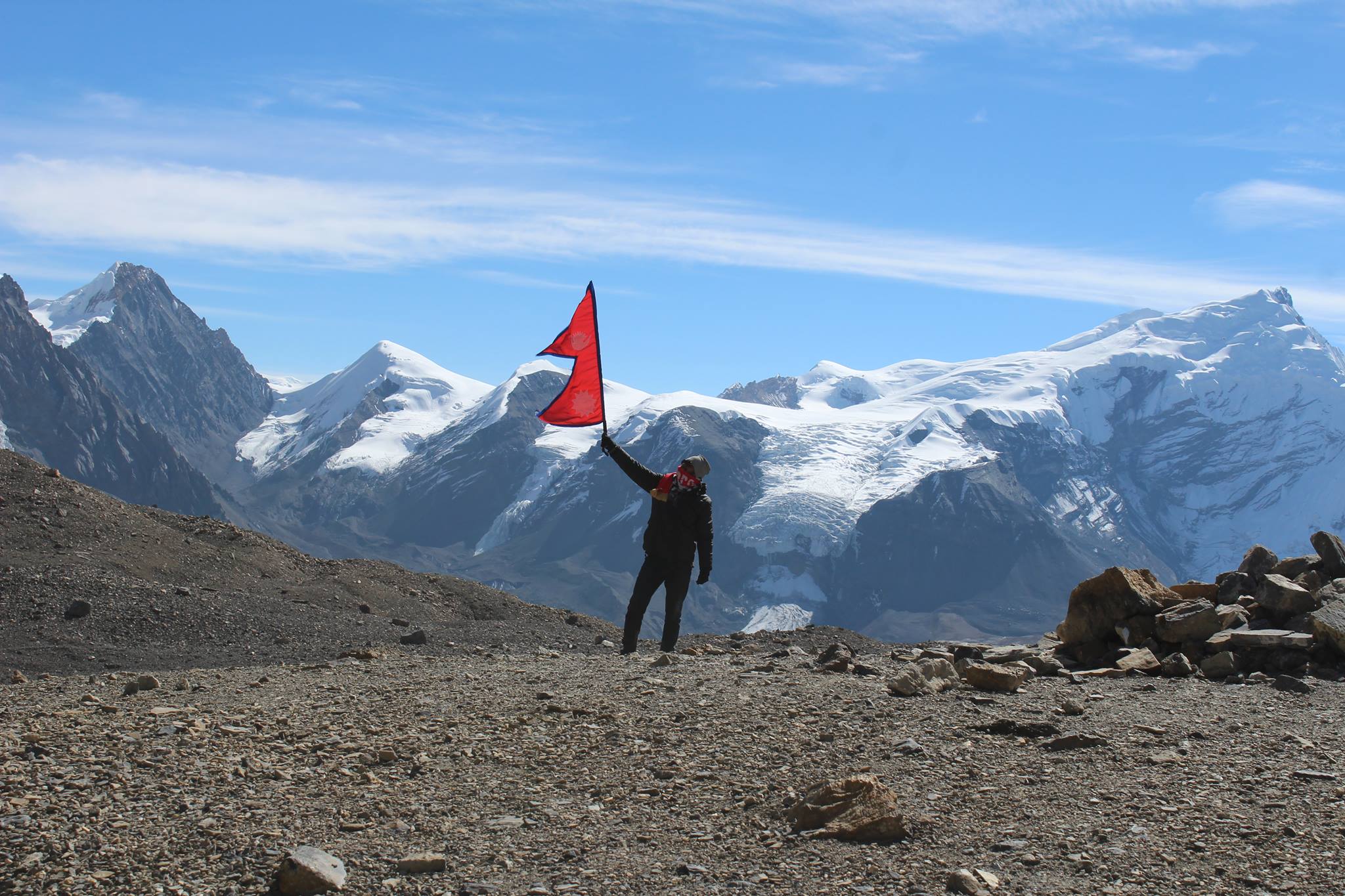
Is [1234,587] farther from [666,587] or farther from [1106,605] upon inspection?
[666,587]

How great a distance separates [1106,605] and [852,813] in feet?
31.0

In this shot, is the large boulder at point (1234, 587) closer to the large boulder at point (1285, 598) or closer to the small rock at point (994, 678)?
the large boulder at point (1285, 598)

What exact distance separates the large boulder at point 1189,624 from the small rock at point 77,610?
16.9 metres

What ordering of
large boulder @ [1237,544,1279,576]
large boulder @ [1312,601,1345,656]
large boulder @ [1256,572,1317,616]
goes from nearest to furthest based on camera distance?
large boulder @ [1312,601,1345,656] < large boulder @ [1256,572,1317,616] < large boulder @ [1237,544,1279,576]

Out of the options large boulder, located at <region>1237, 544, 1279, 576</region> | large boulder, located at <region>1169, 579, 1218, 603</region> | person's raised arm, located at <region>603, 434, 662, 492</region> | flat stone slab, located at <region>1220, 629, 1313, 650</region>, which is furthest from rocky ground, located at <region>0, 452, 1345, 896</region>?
person's raised arm, located at <region>603, 434, 662, 492</region>

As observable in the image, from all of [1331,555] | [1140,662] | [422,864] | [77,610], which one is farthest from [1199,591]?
[77,610]

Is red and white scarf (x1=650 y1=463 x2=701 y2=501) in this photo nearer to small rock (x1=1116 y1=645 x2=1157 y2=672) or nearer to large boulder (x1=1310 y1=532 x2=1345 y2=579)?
small rock (x1=1116 y1=645 x2=1157 y2=672)

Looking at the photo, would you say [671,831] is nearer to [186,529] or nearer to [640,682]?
[640,682]

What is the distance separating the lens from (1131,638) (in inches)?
640

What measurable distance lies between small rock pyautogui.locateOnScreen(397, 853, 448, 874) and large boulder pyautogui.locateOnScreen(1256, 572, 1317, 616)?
1253cm

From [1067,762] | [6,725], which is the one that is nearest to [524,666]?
[6,725]

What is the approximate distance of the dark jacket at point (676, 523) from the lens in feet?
55.0

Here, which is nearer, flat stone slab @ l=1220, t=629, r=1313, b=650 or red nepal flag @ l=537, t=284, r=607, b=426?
flat stone slab @ l=1220, t=629, r=1313, b=650

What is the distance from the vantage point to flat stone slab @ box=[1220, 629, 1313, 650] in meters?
15.0
